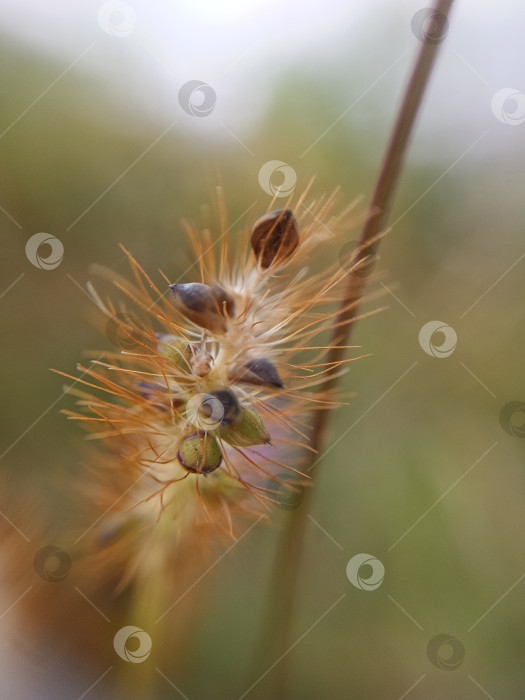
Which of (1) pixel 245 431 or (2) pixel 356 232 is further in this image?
(2) pixel 356 232

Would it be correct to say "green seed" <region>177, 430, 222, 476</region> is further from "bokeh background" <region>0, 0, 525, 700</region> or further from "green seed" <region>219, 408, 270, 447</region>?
"bokeh background" <region>0, 0, 525, 700</region>

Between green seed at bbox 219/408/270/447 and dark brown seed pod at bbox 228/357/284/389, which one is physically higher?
dark brown seed pod at bbox 228/357/284/389

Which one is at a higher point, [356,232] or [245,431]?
[356,232]

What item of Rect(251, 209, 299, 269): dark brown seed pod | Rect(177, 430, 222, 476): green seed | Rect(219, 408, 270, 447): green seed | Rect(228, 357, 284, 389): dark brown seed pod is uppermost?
Rect(251, 209, 299, 269): dark brown seed pod

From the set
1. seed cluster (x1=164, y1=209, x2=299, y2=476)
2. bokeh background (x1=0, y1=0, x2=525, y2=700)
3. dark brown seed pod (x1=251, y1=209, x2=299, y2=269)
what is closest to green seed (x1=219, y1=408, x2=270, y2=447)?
seed cluster (x1=164, y1=209, x2=299, y2=476)

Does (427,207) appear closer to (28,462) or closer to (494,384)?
(494,384)

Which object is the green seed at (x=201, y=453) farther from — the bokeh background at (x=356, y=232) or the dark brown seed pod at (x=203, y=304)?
the bokeh background at (x=356, y=232)

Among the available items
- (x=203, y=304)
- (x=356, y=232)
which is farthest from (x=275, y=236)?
(x=356, y=232)

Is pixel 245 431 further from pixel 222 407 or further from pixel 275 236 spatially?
pixel 275 236

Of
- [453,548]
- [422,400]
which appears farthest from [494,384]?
[453,548]
